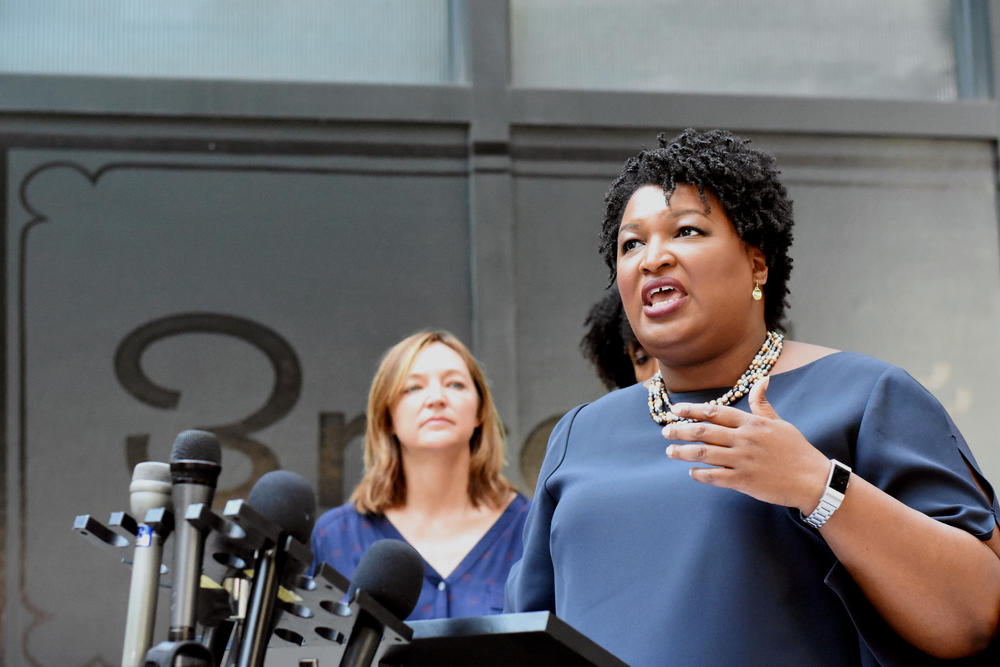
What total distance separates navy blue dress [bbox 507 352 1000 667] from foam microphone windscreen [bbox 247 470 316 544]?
0.40 metres

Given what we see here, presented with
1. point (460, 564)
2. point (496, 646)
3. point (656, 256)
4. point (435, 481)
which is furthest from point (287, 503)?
point (435, 481)

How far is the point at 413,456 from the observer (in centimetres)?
369

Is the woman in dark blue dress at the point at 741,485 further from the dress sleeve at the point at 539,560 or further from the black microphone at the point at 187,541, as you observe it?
the black microphone at the point at 187,541

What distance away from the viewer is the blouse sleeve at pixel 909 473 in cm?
140

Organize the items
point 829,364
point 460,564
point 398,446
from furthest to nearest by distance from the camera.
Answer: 1. point 398,446
2. point 460,564
3. point 829,364

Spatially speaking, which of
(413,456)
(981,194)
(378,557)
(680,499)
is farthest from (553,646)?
(981,194)

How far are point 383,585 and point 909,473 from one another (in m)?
0.63

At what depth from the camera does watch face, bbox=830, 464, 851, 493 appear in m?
1.34

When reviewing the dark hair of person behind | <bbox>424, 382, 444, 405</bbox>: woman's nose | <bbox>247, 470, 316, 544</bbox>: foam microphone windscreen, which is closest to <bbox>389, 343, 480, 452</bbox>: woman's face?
<bbox>424, 382, 444, 405</bbox>: woman's nose

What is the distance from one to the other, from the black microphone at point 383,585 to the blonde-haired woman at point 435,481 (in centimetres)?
206

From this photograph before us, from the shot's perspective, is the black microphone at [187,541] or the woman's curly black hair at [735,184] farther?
the woman's curly black hair at [735,184]

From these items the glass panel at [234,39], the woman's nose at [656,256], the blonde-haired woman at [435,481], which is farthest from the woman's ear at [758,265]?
the glass panel at [234,39]

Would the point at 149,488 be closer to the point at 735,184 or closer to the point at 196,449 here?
the point at 196,449

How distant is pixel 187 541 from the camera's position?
114 cm
